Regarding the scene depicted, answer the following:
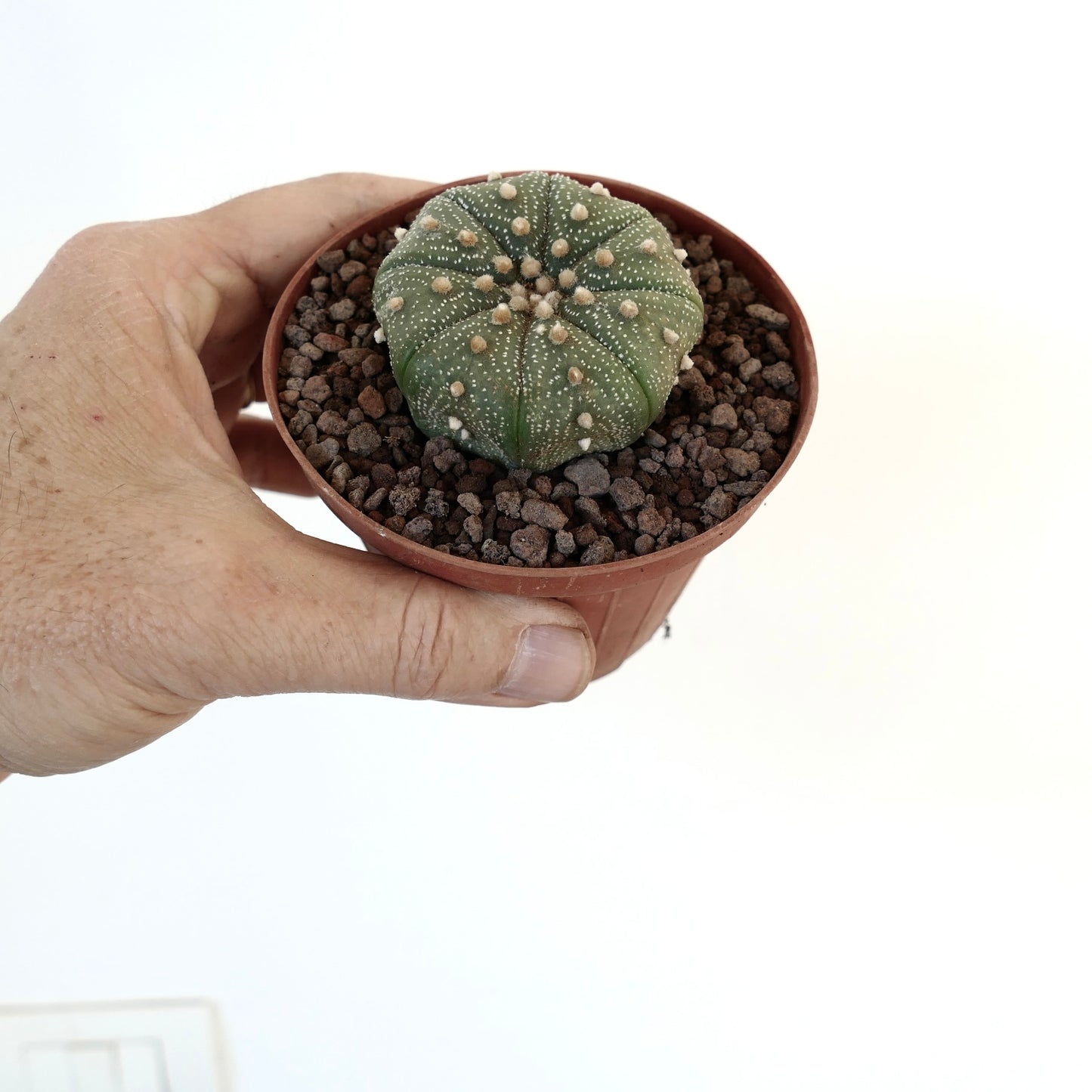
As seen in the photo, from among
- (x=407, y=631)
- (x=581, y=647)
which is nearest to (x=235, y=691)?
(x=407, y=631)

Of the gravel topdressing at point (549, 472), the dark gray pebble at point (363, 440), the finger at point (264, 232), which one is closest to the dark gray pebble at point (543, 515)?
the gravel topdressing at point (549, 472)

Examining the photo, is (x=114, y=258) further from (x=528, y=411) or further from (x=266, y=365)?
(x=528, y=411)

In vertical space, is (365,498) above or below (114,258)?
below

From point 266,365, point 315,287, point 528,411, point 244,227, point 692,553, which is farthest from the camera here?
point 244,227

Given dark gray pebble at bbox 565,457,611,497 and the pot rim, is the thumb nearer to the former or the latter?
the pot rim

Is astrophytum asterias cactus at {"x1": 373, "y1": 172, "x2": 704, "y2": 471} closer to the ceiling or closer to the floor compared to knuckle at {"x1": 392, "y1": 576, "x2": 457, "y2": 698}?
closer to the ceiling

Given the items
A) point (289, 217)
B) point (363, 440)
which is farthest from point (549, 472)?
point (289, 217)

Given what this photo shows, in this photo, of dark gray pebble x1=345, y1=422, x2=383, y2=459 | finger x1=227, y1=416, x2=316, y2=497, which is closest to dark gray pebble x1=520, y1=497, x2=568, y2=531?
dark gray pebble x1=345, y1=422, x2=383, y2=459
